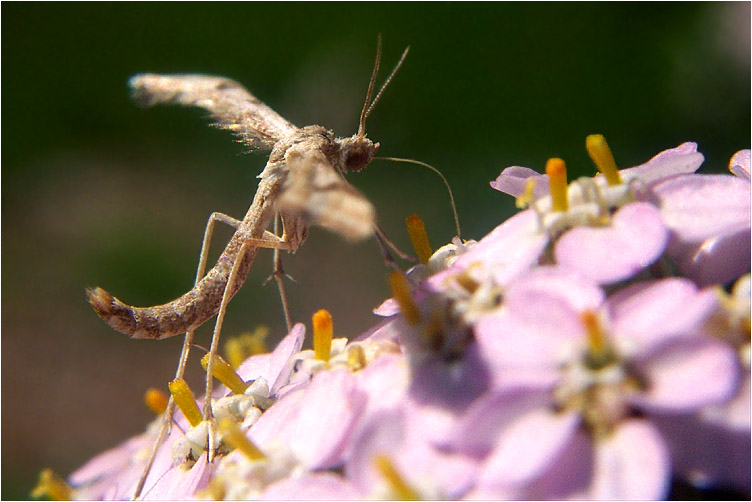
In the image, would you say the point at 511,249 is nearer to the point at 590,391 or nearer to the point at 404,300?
the point at 404,300

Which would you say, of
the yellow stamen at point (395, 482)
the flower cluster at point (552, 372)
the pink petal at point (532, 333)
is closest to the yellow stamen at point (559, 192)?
the flower cluster at point (552, 372)

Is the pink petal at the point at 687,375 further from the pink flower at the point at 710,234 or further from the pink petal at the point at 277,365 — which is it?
the pink petal at the point at 277,365

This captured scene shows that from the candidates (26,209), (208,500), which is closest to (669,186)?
(208,500)

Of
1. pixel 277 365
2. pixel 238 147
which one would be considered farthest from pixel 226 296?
pixel 238 147

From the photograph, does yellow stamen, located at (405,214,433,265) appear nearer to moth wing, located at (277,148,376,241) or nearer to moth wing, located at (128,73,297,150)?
moth wing, located at (277,148,376,241)

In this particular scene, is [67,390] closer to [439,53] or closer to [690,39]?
[439,53]
